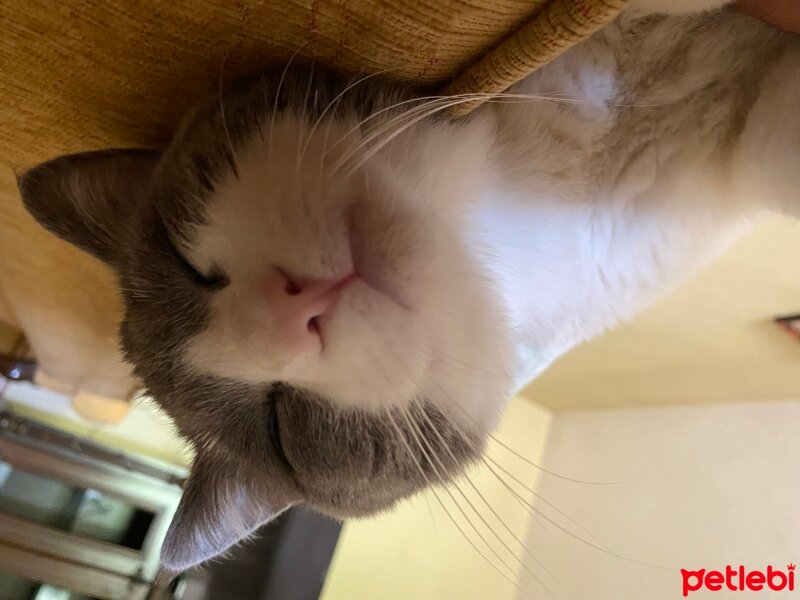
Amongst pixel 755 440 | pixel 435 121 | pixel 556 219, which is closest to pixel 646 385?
pixel 755 440

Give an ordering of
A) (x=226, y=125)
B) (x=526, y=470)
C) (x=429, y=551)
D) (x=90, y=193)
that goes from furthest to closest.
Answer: (x=526, y=470), (x=429, y=551), (x=90, y=193), (x=226, y=125)

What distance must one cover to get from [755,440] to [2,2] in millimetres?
2176

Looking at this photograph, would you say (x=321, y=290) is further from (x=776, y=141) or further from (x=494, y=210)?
(x=776, y=141)

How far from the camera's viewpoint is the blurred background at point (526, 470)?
1806 millimetres

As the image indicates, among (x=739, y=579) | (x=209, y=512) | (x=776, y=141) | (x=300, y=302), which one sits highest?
(x=776, y=141)

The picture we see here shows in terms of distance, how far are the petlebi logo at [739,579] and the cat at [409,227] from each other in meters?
1.40

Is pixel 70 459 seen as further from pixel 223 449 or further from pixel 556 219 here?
pixel 556 219

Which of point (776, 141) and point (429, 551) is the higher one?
point (776, 141)

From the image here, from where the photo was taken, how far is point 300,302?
2.02ft

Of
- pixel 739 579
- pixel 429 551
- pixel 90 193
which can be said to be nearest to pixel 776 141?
pixel 90 193

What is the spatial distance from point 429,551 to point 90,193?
74.7 inches

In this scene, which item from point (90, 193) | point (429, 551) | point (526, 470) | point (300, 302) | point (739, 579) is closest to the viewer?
point (300, 302)

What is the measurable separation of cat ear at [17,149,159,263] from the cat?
0.22 feet

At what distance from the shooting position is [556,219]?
81 cm
